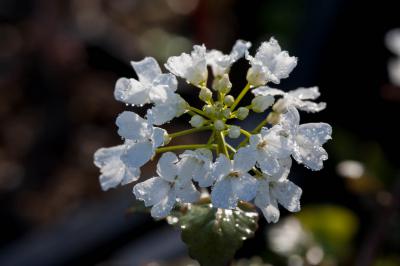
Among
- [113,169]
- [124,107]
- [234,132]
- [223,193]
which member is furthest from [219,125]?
[124,107]

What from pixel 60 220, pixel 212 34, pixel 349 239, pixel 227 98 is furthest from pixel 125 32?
pixel 227 98

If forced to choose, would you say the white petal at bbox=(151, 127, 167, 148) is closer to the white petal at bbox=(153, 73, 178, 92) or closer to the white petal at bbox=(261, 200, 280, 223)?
the white petal at bbox=(153, 73, 178, 92)

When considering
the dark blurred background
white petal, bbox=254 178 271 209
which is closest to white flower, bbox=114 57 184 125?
white petal, bbox=254 178 271 209

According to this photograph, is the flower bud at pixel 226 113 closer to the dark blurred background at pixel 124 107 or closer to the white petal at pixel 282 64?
the white petal at pixel 282 64

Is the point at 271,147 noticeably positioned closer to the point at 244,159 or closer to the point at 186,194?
the point at 244,159

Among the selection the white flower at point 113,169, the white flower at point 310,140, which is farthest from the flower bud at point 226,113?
the white flower at point 113,169

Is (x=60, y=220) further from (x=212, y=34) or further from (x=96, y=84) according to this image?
(x=212, y=34)
